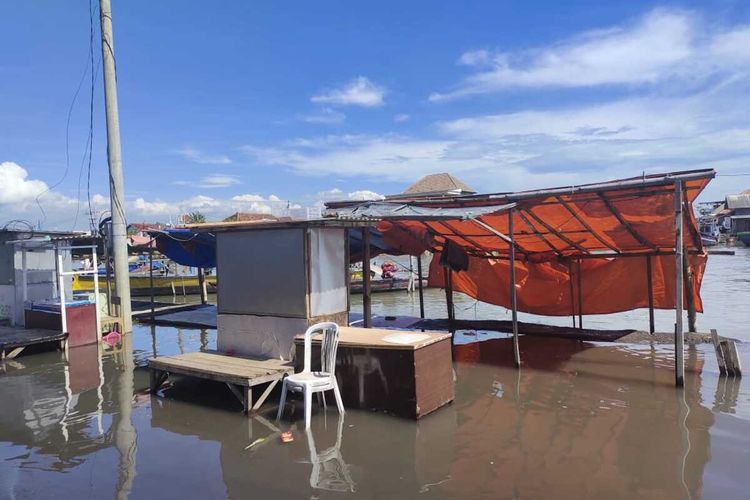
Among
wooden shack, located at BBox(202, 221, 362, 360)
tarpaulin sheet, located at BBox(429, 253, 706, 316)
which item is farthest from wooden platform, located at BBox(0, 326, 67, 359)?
tarpaulin sheet, located at BBox(429, 253, 706, 316)

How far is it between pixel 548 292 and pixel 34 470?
1102cm

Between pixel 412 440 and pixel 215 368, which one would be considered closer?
pixel 412 440

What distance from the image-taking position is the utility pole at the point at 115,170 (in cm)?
1345

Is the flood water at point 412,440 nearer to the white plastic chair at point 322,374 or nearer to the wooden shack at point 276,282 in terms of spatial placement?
the white plastic chair at point 322,374

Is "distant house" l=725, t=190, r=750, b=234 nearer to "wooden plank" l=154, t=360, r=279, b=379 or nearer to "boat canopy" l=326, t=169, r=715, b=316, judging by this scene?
"boat canopy" l=326, t=169, r=715, b=316

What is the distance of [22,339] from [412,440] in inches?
381

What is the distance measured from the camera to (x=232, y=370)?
7227 millimetres

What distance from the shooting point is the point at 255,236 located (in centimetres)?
837

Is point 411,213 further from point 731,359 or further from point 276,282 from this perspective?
point 731,359

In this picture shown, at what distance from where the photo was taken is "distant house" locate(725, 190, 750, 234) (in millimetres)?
63219

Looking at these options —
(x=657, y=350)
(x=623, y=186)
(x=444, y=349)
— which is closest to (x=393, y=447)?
(x=444, y=349)

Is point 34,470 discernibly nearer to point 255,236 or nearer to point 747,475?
point 255,236

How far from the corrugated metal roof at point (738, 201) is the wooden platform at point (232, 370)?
3049 inches

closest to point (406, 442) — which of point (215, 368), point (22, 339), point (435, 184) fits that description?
point (215, 368)
